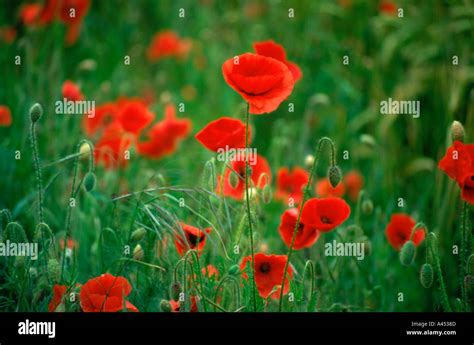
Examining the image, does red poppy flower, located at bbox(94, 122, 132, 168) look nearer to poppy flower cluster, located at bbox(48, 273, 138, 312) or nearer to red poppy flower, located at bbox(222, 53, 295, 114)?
poppy flower cluster, located at bbox(48, 273, 138, 312)

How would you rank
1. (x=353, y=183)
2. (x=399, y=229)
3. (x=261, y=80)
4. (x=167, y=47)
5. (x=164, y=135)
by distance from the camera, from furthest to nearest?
(x=167, y=47) < (x=353, y=183) < (x=164, y=135) < (x=399, y=229) < (x=261, y=80)

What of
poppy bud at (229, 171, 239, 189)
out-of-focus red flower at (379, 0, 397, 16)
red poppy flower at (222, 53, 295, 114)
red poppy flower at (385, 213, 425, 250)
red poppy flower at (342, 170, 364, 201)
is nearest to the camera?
red poppy flower at (222, 53, 295, 114)

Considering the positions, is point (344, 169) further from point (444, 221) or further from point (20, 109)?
point (20, 109)

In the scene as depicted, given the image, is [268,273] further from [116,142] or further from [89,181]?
[116,142]

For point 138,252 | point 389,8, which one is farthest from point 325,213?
point 389,8

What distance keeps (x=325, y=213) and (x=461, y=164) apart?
0.28 m

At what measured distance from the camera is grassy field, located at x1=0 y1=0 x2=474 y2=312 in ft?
5.99

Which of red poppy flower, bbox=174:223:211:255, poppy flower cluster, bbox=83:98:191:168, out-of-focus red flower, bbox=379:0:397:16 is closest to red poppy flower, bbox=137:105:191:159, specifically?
poppy flower cluster, bbox=83:98:191:168

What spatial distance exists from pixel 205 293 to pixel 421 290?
847 mm

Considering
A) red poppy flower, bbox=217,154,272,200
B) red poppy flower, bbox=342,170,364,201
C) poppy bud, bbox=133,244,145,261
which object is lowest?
poppy bud, bbox=133,244,145,261

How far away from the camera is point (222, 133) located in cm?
175

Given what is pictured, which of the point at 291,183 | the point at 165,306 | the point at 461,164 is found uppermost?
the point at 291,183

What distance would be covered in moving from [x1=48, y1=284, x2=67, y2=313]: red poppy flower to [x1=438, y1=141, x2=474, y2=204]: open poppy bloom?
2.61 ft

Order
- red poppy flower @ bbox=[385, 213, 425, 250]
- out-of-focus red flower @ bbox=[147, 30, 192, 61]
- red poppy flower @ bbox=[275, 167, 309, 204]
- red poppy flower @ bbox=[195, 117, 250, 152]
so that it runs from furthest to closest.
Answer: out-of-focus red flower @ bbox=[147, 30, 192, 61] < red poppy flower @ bbox=[275, 167, 309, 204] < red poppy flower @ bbox=[385, 213, 425, 250] < red poppy flower @ bbox=[195, 117, 250, 152]
